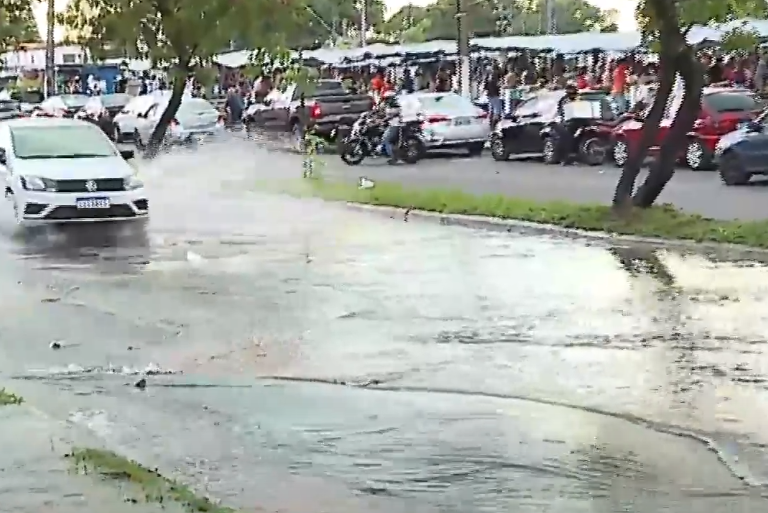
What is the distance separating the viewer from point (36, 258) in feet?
52.4

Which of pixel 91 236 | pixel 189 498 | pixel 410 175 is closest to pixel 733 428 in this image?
pixel 189 498

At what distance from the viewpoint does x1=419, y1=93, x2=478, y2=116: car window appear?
3050 centimetres

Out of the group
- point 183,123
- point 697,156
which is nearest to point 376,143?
point 697,156

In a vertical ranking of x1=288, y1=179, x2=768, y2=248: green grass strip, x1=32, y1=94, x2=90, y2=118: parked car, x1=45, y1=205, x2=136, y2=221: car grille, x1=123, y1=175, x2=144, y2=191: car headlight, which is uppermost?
x1=32, y1=94, x2=90, y2=118: parked car

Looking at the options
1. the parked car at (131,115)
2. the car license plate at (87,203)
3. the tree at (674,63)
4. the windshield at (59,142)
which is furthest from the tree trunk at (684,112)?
the parked car at (131,115)

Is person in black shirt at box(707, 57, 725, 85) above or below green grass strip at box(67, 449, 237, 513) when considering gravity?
above

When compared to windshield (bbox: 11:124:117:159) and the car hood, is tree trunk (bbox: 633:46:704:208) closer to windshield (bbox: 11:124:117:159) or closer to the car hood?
the car hood

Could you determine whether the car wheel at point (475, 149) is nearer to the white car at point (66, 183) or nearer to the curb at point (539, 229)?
the curb at point (539, 229)

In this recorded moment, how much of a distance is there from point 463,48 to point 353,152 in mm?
6707

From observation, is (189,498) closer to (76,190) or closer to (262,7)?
(76,190)

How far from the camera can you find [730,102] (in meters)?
25.2

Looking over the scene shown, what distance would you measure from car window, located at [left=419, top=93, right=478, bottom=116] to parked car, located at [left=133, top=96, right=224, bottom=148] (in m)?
10.2

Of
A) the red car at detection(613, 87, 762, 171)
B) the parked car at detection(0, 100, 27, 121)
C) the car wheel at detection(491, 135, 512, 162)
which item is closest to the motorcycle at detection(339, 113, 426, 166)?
the car wheel at detection(491, 135, 512, 162)

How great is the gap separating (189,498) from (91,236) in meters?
12.4
